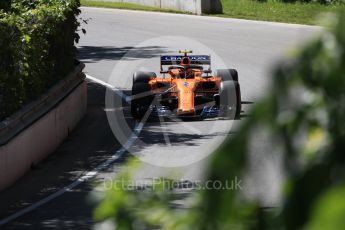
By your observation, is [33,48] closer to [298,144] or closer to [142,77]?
[142,77]

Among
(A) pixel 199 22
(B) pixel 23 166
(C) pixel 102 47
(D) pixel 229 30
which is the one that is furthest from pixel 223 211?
(A) pixel 199 22

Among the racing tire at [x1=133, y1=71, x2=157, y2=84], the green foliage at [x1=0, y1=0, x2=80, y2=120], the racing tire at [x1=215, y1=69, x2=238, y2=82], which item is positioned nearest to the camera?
the green foliage at [x1=0, y1=0, x2=80, y2=120]

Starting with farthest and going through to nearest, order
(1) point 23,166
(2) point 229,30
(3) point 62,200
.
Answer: (2) point 229,30, (1) point 23,166, (3) point 62,200

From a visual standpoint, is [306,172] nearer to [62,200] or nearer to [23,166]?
[62,200]

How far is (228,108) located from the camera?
60.0 ft

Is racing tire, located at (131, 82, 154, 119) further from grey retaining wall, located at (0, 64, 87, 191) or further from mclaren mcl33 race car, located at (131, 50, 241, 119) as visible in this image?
grey retaining wall, located at (0, 64, 87, 191)

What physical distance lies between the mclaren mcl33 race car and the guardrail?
1.28 meters

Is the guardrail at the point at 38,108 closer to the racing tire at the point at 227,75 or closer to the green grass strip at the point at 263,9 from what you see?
the racing tire at the point at 227,75

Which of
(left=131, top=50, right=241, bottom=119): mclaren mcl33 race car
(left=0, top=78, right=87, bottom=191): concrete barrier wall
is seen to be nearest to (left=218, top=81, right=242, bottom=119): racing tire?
(left=131, top=50, right=241, bottom=119): mclaren mcl33 race car

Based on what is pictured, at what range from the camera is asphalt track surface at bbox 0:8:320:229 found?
1.83m

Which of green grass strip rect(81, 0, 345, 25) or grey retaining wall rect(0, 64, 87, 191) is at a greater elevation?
green grass strip rect(81, 0, 345, 25)

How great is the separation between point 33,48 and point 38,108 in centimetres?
106

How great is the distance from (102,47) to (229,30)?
6.65 metres

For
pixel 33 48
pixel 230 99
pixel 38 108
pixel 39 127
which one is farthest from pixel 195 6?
pixel 39 127
